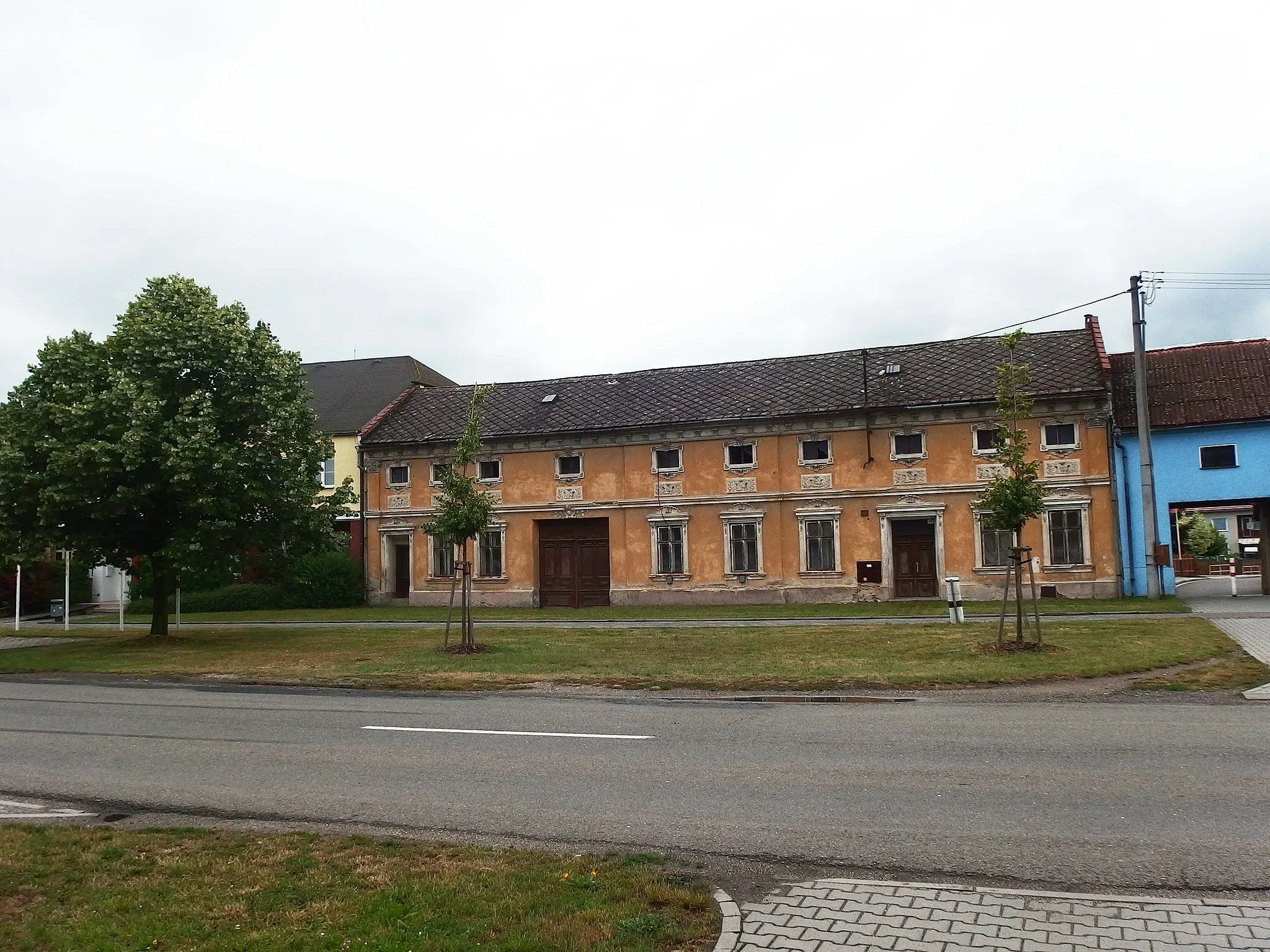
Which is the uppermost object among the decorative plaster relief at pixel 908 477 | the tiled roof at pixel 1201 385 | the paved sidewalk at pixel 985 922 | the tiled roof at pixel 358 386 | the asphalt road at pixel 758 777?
the tiled roof at pixel 358 386

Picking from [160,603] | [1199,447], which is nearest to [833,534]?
[1199,447]

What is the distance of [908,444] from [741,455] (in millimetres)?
5510

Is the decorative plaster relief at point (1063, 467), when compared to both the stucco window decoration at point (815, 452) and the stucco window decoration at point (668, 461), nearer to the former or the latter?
the stucco window decoration at point (815, 452)

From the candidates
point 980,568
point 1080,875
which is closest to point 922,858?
point 1080,875

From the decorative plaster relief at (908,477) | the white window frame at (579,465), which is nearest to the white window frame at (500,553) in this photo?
the white window frame at (579,465)

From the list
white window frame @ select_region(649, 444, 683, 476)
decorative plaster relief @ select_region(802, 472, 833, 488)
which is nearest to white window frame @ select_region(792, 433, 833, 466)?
decorative plaster relief @ select_region(802, 472, 833, 488)

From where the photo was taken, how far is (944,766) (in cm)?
893

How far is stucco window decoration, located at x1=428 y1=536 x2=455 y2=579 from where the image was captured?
120ft

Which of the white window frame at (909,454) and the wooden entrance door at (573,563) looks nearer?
the white window frame at (909,454)

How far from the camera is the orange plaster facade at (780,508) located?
30.4 meters

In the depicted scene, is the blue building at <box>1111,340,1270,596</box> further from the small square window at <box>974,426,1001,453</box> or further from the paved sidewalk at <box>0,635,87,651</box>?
the paved sidewalk at <box>0,635,87,651</box>

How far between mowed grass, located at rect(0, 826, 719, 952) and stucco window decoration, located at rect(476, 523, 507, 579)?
1147 inches

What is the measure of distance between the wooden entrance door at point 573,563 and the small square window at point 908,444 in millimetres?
10396

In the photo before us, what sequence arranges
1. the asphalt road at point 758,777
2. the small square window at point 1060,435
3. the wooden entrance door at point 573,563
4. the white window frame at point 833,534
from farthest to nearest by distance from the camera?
the wooden entrance door at point 573,563, the white window frame at point 833,534, the small square window at point 1060,435, the asphalt road at point 758,777
